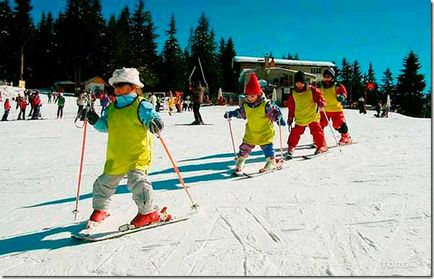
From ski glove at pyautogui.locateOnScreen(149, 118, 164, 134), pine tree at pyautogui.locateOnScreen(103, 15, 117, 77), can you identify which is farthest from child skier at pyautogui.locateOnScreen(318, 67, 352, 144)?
pine tree at pyautogui.locateOnScreen(103, 15, 117, 77)

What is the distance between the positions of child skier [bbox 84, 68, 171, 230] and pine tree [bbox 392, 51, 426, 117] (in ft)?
196

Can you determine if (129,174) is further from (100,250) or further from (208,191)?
(208,191)

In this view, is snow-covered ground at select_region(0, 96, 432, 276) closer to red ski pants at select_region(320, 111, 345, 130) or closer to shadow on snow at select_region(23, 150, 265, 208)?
shadow on snow at select_region(23, 150, 265, 208)

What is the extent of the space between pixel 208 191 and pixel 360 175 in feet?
7.81

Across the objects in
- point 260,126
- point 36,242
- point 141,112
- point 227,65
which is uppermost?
point 227,65

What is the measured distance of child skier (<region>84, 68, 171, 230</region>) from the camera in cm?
403

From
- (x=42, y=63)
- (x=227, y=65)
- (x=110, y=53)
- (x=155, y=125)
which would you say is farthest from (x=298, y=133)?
(x=227, y=65)

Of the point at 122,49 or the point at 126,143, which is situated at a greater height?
the point at 122,49

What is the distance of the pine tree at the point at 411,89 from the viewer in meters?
57.1

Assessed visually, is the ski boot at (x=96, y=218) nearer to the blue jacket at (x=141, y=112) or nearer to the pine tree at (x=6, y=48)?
the blue jacket at (x=141, y=112)

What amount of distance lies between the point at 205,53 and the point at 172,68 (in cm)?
772

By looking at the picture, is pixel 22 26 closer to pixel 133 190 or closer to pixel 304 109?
pixel 304 109

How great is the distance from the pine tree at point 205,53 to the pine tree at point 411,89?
2861 cm

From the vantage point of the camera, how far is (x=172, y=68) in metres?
64.1
